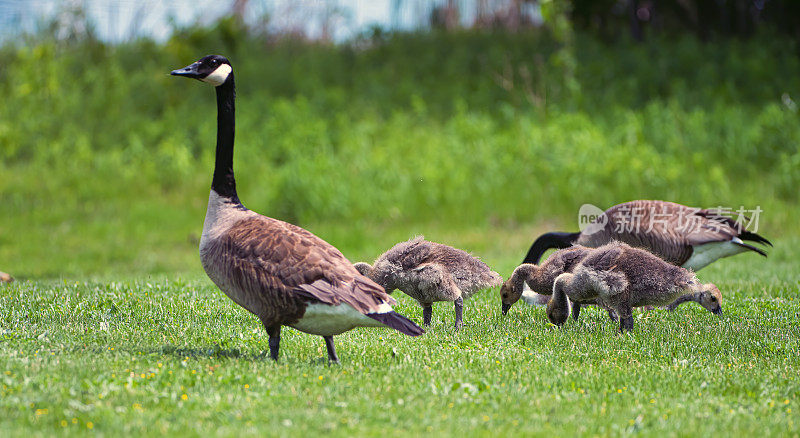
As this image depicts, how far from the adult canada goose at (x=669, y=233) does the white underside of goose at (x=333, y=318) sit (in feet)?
16.4

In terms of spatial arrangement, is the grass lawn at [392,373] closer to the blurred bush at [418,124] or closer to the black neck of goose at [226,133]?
the black neck of goose at [226,133]

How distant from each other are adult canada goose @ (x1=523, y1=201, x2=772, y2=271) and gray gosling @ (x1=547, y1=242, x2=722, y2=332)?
2317 mm

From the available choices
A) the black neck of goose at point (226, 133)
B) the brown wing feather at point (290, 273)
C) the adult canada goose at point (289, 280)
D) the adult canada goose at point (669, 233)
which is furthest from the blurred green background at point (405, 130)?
the brown wing feather at point (290, 273)

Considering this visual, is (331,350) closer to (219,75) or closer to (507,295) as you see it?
(219,75)

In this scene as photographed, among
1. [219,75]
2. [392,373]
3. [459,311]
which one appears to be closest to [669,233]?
[459,311]

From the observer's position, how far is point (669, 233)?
11.0 m

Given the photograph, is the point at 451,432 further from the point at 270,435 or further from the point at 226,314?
the point at 226,314

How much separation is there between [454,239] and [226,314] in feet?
31.6

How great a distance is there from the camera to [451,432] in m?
5.20

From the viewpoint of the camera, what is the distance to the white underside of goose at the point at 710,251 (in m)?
Answer: 11.1

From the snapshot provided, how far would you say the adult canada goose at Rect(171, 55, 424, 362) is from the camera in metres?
6.37

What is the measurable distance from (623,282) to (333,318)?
3271 millimetres

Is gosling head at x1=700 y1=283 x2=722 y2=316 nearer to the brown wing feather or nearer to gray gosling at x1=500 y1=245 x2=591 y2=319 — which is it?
gray gosling at x1=500 y1=245 x2=591 y2=319

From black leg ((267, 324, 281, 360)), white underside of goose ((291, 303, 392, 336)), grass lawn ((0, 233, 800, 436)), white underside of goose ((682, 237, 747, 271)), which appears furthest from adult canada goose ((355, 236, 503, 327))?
white underside of goose ((682, 237, 747, 271))
